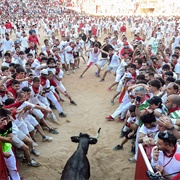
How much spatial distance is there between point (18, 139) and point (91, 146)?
1946 millimetres

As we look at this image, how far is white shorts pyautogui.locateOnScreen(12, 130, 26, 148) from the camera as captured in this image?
475 centimetres

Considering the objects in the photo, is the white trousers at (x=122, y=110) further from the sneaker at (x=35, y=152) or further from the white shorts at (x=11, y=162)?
the white shorts at (x=11, y=162)

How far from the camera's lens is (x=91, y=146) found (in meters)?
6.16

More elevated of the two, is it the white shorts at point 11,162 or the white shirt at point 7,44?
the white shirt at point 7,44

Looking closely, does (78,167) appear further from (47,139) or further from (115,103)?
(115,103)

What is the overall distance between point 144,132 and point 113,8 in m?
40.3

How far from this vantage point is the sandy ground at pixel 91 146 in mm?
5195

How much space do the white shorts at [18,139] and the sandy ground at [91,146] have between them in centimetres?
65

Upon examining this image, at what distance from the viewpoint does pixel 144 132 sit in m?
4.46

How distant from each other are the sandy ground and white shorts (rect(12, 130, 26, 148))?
25.5 inches

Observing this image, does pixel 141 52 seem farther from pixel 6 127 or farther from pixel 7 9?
pixel 7 9

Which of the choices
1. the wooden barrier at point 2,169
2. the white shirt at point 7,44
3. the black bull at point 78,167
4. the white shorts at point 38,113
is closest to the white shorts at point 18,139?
the wooden barrier at point 2,169

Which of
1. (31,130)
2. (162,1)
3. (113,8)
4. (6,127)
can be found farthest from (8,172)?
(162,1)

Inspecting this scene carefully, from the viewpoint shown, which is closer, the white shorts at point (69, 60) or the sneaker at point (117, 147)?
the sneaker at point (117, 147)
